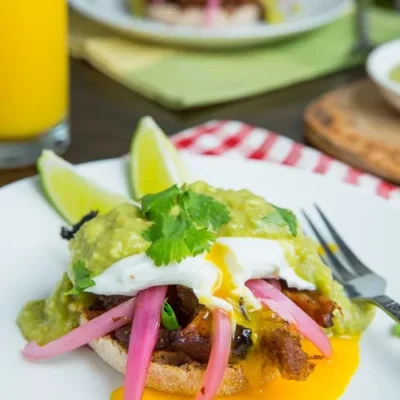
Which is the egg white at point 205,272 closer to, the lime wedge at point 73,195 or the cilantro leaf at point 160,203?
the cilantro leaf at point 160,203

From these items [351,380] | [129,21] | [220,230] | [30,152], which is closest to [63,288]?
[220,230]

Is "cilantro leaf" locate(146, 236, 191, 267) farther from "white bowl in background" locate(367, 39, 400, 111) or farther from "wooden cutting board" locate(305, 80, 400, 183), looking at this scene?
"white bowl in background" locate(367, 39, 400, 111)

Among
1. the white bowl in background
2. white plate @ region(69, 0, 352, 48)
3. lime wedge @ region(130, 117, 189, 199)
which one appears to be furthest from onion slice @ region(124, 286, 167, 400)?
white plate @ region(69, 0, 352, 48)

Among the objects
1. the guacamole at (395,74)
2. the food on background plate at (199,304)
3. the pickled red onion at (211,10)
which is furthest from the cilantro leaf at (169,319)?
the pickled red onion at (211,10)

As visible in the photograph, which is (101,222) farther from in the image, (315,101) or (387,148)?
(315,101)

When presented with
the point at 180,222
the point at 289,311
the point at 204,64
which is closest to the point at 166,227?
the point at 180,222
